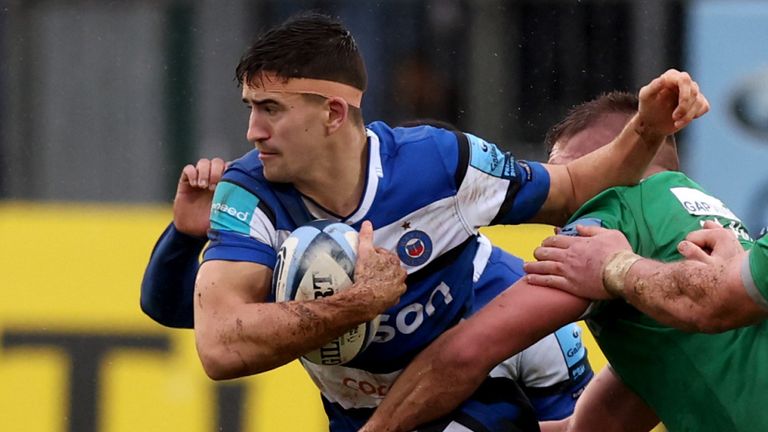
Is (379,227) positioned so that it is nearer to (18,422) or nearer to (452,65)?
(18,422)

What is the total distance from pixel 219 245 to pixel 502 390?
1.14 m

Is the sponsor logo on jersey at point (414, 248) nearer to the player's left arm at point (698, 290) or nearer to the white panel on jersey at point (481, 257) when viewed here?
the white panel on jersey at point (481, 257)

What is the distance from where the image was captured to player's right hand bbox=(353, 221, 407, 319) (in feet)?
14.4

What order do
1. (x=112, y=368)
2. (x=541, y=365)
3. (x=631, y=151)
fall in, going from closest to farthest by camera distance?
(x=631, y=151), (x=541, y=365), (x=112, y=368)

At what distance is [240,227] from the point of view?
459cm

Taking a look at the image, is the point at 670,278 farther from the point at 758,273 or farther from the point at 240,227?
the point at 240,227

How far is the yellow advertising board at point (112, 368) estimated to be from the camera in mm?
7637

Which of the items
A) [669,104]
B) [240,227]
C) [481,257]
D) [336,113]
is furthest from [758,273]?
[481,257]

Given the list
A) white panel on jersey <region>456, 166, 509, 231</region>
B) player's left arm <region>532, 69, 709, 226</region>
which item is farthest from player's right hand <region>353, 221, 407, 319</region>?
player's left arm <region>532, 69, 709, 226</region>

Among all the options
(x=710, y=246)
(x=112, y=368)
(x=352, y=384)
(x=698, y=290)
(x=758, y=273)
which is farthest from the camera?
(x=112, y=368)

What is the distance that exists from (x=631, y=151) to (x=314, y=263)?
109cm

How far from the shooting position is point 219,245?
4.59m

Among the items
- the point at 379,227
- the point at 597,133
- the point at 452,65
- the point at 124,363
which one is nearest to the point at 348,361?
the point at 379,227

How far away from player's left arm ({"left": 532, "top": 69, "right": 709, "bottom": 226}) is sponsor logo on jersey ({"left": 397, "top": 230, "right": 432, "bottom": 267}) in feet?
1.34
